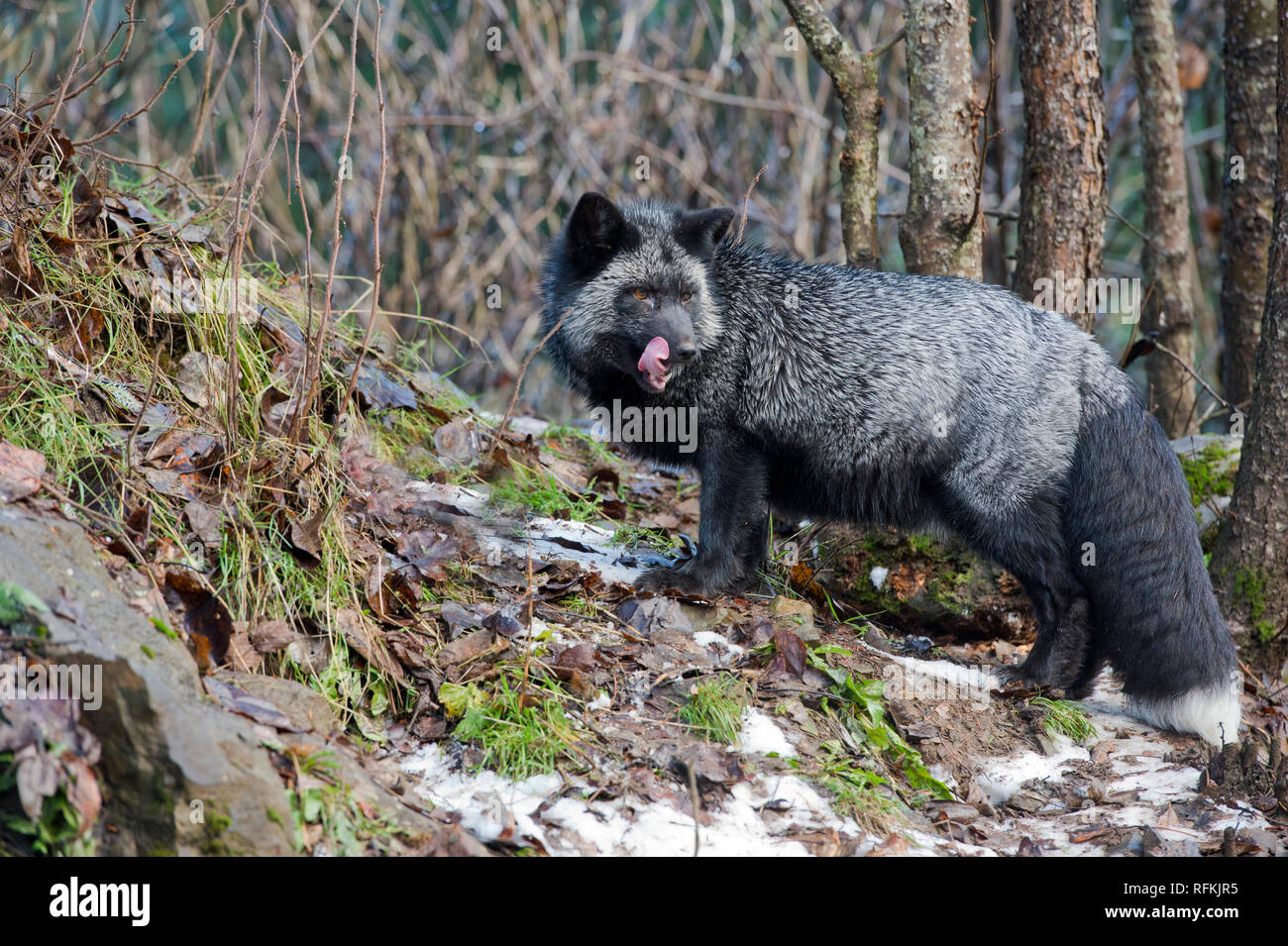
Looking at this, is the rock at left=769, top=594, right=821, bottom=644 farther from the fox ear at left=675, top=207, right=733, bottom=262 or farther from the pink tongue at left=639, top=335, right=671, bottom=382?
the fox ear at left=675, top=207, right=733, bottom=262

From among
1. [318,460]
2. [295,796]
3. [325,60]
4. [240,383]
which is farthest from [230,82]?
[295,796]

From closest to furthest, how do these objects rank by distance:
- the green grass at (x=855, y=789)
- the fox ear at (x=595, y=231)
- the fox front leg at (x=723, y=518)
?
1. the green grass at (x=855, y=789)
2. the fox front leg at (x=723, y=518)
3. the fox ear at (x=595, y=231)

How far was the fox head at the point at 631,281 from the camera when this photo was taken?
536cm

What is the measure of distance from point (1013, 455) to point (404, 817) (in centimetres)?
346

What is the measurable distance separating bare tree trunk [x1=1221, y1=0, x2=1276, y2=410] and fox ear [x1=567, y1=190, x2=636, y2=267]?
15.2 feet

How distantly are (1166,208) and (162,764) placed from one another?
26.3 ft

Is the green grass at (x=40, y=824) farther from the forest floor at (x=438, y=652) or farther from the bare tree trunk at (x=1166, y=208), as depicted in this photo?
Result: the bare tree trunk at (x=1166, y=208)

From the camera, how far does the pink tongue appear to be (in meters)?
5.10

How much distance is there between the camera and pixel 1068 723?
→ 195 inches

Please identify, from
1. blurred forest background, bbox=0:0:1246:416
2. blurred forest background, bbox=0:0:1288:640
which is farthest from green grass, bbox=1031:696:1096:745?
blurred forest background, bbox=0:0:1246:416

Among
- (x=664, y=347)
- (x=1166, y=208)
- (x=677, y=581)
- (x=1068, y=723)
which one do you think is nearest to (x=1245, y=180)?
(x=1166, y=208)

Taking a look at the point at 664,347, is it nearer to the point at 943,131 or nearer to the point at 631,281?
the point at 631,281

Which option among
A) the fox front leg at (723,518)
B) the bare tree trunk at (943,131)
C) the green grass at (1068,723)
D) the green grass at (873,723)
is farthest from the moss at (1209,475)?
the green grass at (873,723)

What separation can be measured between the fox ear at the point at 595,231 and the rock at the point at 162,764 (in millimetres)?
3148
